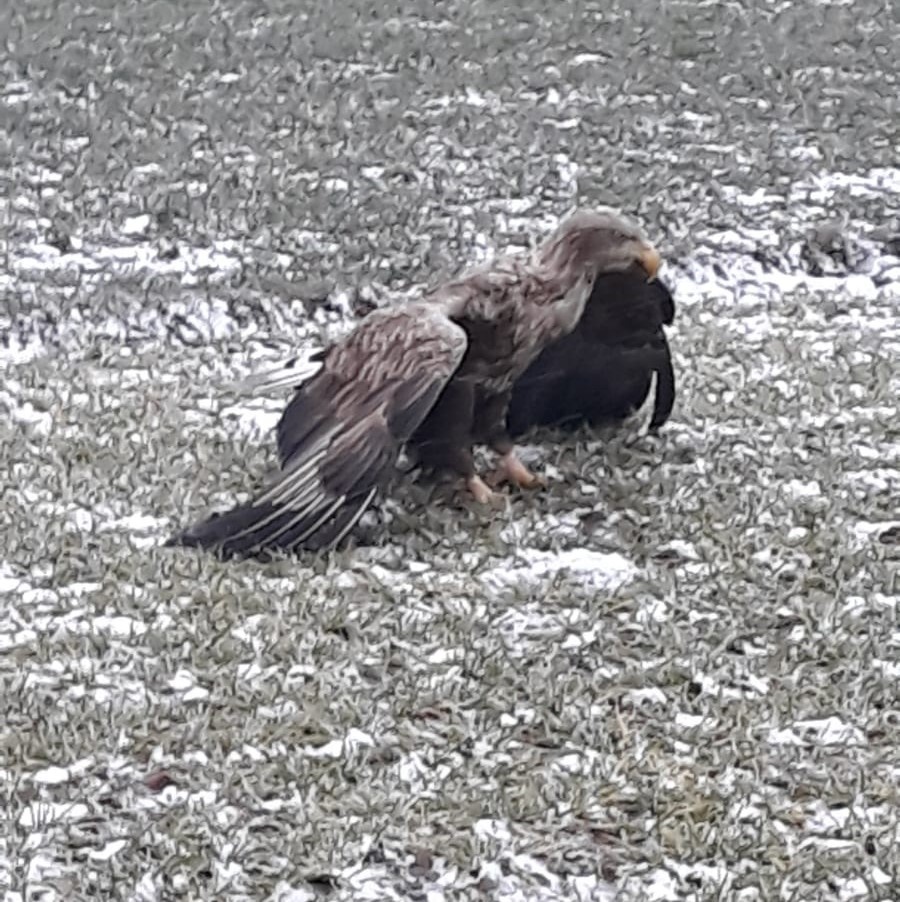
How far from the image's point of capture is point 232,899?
2963 mm

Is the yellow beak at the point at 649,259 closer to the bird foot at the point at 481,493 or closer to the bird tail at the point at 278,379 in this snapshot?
the bird foot at the point at 481,493

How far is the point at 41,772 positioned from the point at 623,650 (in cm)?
135

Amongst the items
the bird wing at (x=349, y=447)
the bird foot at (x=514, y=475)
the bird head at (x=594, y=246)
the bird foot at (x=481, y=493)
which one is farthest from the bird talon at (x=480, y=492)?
the bird head at (x=594, y=246)

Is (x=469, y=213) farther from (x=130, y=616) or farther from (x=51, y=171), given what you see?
(x=130, y=616)

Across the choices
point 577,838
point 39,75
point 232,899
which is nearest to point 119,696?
point 232,899

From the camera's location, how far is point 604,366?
4.94 metres

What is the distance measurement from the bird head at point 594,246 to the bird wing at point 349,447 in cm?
47

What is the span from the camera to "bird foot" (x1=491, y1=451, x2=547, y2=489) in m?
4.65

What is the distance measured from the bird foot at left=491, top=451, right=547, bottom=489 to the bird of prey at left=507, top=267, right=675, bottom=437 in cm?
29

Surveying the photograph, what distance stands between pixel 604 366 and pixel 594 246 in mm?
496

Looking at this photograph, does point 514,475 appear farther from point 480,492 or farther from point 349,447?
point 349,447

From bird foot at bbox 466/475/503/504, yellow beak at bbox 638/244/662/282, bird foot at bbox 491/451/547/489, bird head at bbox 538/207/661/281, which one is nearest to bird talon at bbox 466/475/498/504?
bird foot at bbox 466/475/503/504

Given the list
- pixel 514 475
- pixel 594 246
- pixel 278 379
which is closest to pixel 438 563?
pixel 514 475

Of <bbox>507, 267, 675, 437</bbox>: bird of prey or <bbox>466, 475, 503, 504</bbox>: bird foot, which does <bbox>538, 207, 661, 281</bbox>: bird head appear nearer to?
<bbox>507, 267, 675, 437</bbox>: bird of prey
